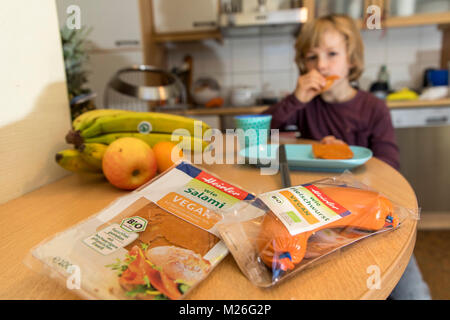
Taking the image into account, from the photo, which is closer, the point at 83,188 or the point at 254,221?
the point at 254,221

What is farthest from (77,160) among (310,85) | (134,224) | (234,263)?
(310,85)

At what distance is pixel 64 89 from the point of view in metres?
0.66

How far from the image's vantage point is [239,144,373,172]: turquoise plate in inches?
22.6

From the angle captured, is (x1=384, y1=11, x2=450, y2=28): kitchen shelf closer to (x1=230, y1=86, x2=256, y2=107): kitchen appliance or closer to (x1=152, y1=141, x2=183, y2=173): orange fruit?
(x1=230, y1=86, x2=256, y2=107): kitchen appliance

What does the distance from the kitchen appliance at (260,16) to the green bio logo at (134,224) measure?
196 cm

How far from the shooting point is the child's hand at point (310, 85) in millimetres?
1092

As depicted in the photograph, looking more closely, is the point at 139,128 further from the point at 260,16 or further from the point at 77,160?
the point at 260,16

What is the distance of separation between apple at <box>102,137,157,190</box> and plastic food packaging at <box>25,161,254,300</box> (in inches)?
4.1

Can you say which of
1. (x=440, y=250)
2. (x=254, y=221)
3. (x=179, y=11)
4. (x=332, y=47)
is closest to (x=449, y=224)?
(x=440, y=250)

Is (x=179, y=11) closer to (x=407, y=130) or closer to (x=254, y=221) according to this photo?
(x=407, y=130)

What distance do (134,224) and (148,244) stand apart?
0.13 feet

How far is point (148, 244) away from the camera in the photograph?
301 mm
